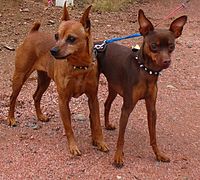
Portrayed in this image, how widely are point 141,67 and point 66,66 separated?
0.72 meters

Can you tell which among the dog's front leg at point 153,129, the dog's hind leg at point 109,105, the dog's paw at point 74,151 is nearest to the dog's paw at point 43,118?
the dog's hind leg at point 109,105

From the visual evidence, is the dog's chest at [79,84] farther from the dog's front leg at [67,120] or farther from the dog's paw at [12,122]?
the dog's paw at [12,122]

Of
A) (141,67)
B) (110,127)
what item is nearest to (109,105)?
(110,127)

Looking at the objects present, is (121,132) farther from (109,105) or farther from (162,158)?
(109,105)

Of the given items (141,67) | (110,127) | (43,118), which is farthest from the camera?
(43,118)

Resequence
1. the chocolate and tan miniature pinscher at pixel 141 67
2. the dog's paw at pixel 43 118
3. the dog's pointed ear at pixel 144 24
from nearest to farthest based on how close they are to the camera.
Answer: the chocolate and tan miniature pinscher at pixel 141 67
the dog's pointed ear at pixel 144 24
the dog's paw at pixel 43 118

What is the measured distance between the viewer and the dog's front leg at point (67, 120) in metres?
4.91

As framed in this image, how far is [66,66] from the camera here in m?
4.73

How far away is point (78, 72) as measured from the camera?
4.68m

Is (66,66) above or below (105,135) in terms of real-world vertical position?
above

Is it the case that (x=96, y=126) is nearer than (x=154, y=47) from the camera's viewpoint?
No

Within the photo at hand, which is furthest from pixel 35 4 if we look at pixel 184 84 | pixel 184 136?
pixel 184 136

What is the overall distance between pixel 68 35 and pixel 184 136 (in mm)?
1876

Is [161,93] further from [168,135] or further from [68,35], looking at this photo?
[68,35]
